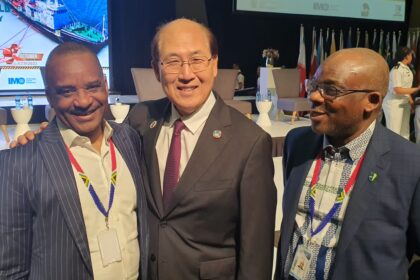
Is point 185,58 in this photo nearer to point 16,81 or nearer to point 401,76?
point 401,76

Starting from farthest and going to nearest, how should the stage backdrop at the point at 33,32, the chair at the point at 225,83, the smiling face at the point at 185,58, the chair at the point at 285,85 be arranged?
the stage backdrop at the point at 33,32, the chair at the point at 285,85, the chair at the point at 225,83, the smiling face at the point at 185,58

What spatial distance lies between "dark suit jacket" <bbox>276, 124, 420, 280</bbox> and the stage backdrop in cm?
747

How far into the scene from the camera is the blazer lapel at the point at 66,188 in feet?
3.57

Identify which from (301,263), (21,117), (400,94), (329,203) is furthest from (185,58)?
(400,94)

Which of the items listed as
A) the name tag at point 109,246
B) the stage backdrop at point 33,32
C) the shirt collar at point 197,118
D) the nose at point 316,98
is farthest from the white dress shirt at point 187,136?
the stage backdrop at point 33,32

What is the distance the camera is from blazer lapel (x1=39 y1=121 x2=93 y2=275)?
42.8 inches

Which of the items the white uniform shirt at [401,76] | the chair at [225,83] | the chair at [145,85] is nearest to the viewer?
the chair at [145,85]

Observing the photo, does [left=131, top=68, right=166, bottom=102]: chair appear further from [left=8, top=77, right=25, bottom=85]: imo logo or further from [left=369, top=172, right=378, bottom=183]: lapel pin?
[left=369, top=172, right=378, bottom=183]: lapel pin

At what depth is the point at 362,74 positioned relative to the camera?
121 cm

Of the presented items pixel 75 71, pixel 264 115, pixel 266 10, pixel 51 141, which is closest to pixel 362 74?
pixel 75 71

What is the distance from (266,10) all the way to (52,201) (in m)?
7.18

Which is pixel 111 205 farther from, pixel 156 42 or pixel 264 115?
pixel 264 115

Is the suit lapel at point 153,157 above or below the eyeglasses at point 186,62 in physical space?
below

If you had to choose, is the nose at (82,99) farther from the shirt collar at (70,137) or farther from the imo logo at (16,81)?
the imo logo at (16,81)
